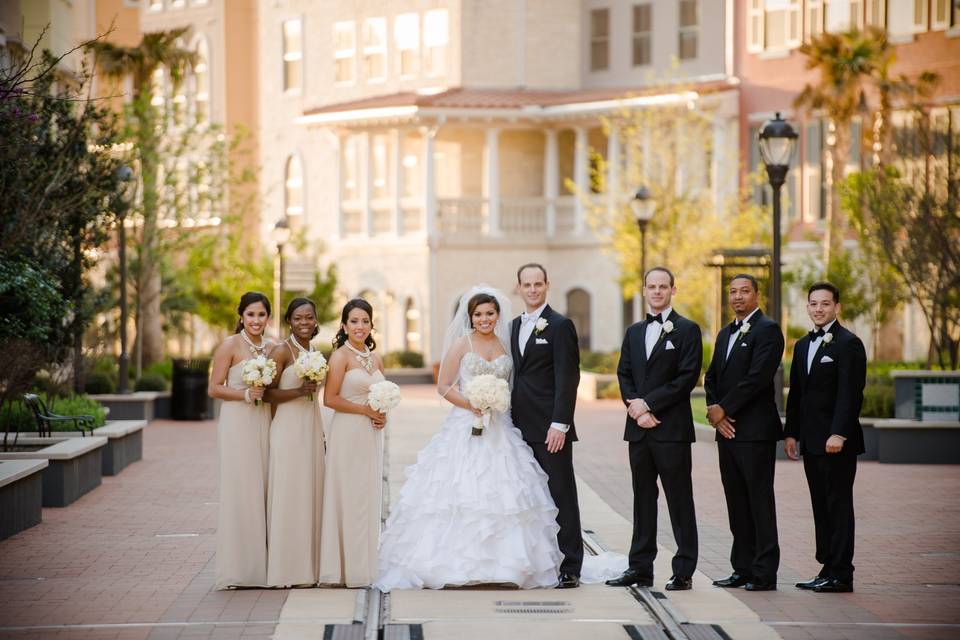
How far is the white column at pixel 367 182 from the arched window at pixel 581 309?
21.1 feet

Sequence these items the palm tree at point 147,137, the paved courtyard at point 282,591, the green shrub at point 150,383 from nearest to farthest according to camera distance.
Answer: the paved courtyard at point 282,591
the green shrub at point 150,383
the palm tree at point 147,137

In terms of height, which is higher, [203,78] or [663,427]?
[203,78]

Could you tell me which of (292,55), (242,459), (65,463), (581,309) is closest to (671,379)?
(242,459)

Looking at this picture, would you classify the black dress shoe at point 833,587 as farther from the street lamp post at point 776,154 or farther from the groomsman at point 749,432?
the street lamp post at point 776,154

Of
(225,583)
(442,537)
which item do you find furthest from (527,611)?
(225,583)

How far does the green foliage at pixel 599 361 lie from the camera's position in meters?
39.2

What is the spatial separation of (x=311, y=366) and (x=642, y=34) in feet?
128

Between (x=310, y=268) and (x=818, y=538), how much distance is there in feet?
88.5

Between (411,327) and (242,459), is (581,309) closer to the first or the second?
(411,327)

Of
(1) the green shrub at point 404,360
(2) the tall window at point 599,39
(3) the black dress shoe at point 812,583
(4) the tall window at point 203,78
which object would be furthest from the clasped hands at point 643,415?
(4) the tall window at point 203,78

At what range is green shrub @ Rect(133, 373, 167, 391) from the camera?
3034 cm

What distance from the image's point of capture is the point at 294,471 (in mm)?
10781

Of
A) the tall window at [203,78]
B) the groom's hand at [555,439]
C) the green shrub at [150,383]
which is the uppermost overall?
the tall window at [203,78]

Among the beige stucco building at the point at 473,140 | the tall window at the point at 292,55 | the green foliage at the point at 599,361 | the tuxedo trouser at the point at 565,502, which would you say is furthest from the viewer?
the tall window at the point at 292,55
